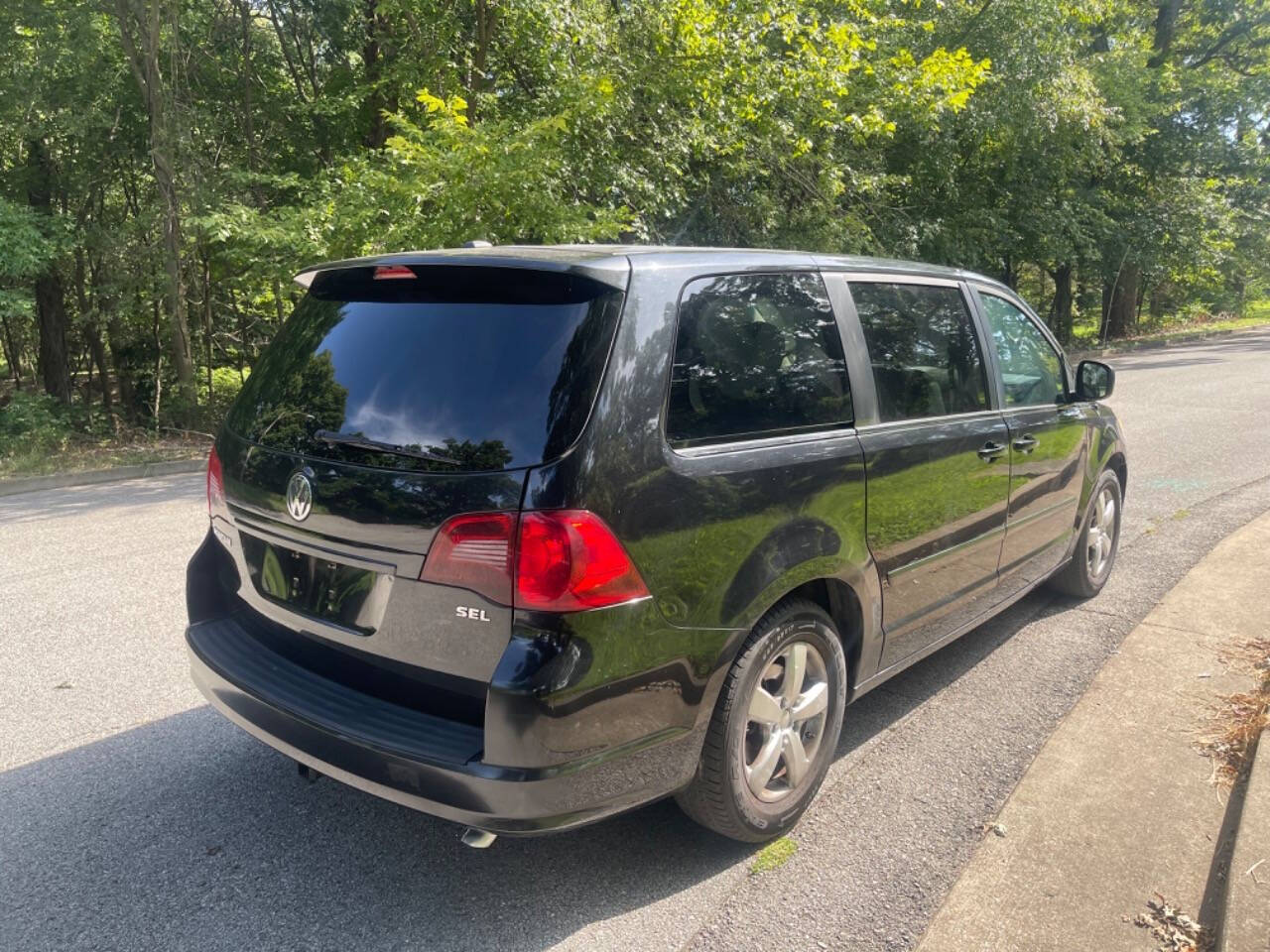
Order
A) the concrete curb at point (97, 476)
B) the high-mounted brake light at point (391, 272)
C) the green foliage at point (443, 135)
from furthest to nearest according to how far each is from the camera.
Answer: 1. the green foliage at point (443, 135)
2. the concrete curb at point (97, 476)
3. the high-mounted brake light at point (391, 272)

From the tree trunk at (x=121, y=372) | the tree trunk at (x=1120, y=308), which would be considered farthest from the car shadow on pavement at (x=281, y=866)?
the tree trunk at (x=1120, y=308)

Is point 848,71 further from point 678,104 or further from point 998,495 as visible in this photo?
point 998,495

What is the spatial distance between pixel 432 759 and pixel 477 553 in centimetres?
52

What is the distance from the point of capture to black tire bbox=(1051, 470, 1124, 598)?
495cm

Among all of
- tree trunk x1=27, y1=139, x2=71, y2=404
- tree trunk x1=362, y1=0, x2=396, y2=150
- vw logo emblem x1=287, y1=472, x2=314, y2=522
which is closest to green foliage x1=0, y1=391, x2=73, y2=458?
tree trunk x1=27, y1=139, x2=71, y2=404

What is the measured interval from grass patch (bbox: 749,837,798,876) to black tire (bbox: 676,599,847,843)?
48mm

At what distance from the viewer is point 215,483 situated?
310 centimetres

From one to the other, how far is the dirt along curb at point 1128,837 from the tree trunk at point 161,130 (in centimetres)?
1291

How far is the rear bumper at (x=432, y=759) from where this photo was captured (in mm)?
2229

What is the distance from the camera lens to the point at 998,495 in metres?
3.92

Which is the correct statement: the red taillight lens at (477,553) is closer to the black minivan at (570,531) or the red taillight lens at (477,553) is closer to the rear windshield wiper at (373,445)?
the black minivan at (570,531)

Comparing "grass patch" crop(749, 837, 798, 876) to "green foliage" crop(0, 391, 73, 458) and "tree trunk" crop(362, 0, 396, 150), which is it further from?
"tree trunk" crop(362, 0, 396, 150)

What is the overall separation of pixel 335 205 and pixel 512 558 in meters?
10.3

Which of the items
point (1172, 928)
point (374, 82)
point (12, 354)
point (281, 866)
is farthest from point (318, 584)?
point (12, 354)
